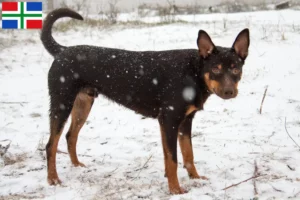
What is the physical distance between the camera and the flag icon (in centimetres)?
1330

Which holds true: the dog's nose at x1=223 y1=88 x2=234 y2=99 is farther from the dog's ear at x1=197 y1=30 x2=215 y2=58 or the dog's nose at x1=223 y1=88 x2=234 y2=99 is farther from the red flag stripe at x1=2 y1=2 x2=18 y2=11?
the red flag stripe at x1=2 y1=2 x2=18 y2=11

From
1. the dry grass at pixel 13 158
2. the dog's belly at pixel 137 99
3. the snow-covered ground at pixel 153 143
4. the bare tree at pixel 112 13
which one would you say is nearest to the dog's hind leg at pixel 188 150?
the snow-covered ground at pixel 153 143

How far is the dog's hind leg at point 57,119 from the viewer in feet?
14.0

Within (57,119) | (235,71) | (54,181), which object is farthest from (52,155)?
(235,71)

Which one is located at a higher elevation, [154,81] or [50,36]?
[50,36]

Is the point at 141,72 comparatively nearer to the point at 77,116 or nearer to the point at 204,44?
the point at 204,44

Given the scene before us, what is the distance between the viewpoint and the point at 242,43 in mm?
3898

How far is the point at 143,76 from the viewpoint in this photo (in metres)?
4.11

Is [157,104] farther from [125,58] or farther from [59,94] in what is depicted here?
[59,94]

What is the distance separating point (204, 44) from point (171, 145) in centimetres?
113

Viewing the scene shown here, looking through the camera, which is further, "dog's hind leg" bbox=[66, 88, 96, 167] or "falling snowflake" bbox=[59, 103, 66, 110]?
"dog's hind leg" bbox=[66, 88, 96, 167]

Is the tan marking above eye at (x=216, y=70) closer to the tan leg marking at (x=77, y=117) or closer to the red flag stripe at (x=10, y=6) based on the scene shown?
the tan leg marking at (x=77, y=117)

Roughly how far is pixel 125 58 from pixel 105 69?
0.88 ft

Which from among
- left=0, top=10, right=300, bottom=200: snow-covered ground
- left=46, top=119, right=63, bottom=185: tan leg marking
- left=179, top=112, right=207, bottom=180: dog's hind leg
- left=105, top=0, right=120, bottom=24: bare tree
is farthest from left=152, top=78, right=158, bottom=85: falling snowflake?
left=105, top=0, right=120, bottom=24: bare tree
